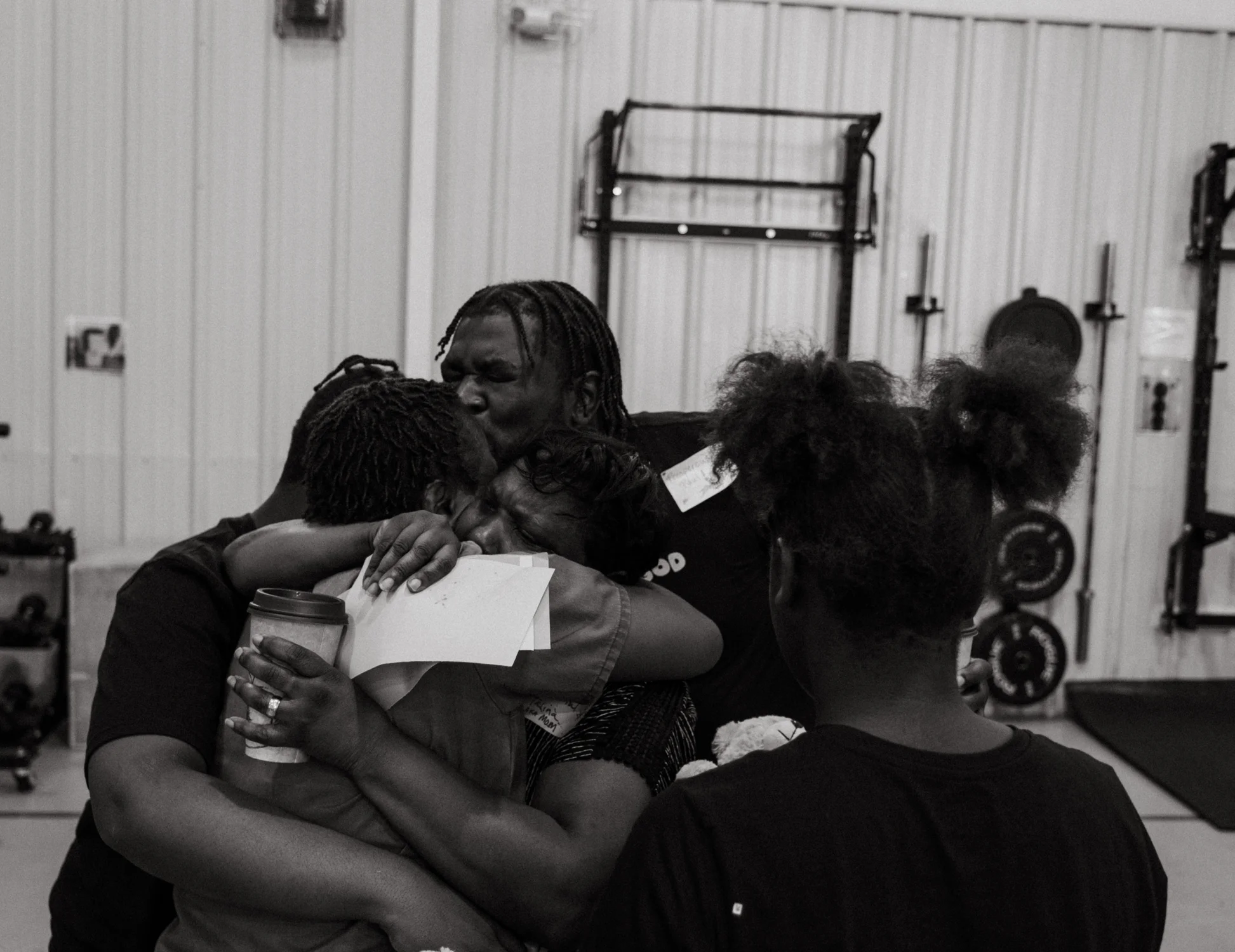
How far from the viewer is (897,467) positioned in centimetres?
96

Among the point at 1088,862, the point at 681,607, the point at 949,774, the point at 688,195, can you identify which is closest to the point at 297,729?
the point at 681,607

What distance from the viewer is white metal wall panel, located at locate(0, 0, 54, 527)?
3998 mm

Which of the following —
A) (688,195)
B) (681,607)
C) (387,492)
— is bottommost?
(681,607)

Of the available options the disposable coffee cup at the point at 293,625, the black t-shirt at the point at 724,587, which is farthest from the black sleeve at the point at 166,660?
the black t-shirt at the point at 724,587

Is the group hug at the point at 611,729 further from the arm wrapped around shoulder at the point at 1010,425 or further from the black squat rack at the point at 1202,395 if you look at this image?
the black squat rack at the point at 1202,395

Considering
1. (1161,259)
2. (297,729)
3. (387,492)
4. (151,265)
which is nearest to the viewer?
(297,729)

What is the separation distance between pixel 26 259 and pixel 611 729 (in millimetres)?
3742

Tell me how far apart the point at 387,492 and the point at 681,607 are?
0.39m

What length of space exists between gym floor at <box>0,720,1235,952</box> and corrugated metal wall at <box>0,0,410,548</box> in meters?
1.11

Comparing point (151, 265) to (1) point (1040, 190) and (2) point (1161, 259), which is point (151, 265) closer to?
(1) point (1040, 190)

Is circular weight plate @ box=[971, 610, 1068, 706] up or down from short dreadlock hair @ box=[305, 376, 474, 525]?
down

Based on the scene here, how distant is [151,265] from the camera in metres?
4.09

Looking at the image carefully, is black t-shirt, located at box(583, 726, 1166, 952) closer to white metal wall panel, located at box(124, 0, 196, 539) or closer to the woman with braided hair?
the woman with braided hair

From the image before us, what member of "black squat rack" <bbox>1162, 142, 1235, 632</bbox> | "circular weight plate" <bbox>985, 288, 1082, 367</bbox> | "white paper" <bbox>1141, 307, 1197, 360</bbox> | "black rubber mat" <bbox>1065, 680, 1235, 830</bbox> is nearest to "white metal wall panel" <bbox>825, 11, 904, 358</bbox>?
"circular weight plate" <bbox>985, 288, 1082, 367</bbox>
